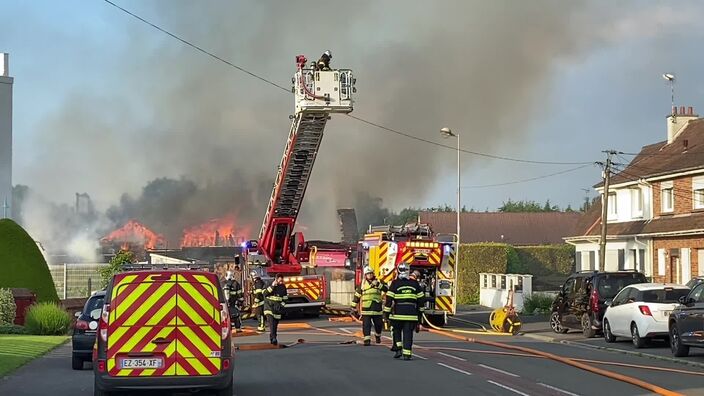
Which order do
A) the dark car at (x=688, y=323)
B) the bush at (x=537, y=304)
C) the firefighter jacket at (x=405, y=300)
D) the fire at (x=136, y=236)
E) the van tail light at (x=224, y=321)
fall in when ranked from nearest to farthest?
the van tail light at (x=224, y=321) → the dark car at (x=688, y=323) → the firefighter jacket at (x=405, y=300) → the bush at (x=537, y=304) → the fire at (x=136, y=236)

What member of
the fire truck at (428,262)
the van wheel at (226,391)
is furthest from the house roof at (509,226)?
the van wheel at (226,391)

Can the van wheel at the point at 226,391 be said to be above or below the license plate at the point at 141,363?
below

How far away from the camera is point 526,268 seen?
60062 mm

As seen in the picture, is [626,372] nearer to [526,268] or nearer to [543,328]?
[543,328]

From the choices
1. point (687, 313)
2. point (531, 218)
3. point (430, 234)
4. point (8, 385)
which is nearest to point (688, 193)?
point (430, 234)

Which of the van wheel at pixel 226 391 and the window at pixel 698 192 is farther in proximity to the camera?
the window at pixel 698 192

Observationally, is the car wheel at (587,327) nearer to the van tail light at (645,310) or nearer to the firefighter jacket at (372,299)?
the van tail light at (645,310)

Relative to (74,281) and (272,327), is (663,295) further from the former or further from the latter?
(74,281)

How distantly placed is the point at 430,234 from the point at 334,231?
22.2 m

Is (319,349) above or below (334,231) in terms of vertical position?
below

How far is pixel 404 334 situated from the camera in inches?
703

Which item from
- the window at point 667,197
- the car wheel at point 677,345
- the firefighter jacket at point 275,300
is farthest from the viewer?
the window at point 667,197

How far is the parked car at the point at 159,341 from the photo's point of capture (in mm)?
11016

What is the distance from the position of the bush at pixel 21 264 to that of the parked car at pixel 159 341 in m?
19.4
